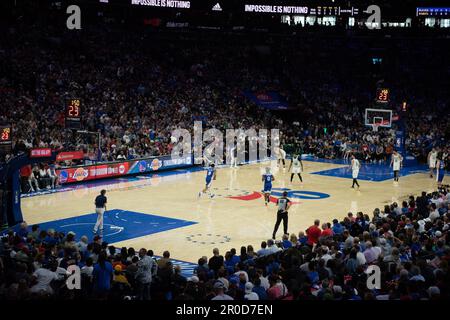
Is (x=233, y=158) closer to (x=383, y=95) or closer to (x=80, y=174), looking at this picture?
(x=383, y=95)

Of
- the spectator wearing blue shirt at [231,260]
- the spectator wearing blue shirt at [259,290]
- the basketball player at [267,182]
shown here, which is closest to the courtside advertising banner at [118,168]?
the basketball player at [267,182]

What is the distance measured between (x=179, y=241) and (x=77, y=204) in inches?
262

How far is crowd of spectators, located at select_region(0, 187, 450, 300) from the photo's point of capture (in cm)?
1131

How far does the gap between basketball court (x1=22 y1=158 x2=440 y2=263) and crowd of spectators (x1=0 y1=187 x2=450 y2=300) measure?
197 inches

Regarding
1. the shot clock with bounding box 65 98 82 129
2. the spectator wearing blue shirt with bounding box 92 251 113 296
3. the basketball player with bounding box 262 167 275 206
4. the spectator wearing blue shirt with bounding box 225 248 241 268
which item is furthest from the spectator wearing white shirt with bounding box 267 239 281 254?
the shot clock with bounding box 65 98 82 129

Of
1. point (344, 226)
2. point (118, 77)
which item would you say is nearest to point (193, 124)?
point (118, 77)

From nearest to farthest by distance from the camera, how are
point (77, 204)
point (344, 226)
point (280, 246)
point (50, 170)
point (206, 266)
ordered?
1. point (206, 266)
2. point (280, 246)
3. point (344, 226)
4. point (77, 204)
5. point (50, 170)

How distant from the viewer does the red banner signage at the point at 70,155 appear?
29.4m

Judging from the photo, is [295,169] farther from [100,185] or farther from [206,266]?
[206,266]

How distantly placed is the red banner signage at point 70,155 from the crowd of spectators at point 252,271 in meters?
13.3

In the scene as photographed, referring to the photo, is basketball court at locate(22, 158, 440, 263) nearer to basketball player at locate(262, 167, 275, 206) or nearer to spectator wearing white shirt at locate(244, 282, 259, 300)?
basketball player at locate(262, 167, 275, 206)

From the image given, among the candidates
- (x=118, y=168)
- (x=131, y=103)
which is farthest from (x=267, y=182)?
(x=131, y=103)

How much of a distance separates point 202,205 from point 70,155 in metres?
7.25

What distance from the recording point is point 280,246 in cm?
1577
